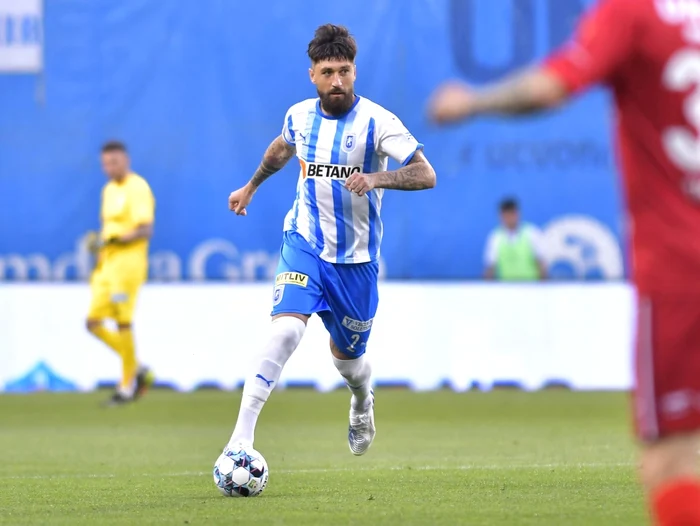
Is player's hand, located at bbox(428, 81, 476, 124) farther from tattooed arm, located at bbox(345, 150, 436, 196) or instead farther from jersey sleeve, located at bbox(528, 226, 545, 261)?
jersey sleeve, located at bbox(528, 226, 545, 261)

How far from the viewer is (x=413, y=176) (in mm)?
7781

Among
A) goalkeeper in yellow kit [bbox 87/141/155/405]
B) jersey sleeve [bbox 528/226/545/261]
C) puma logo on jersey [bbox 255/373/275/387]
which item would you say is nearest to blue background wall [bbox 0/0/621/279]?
jersey sleeve [bbox 528/226/545/261]

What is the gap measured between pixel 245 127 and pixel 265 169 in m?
9.91

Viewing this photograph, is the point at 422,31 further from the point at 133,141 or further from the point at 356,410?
the point at 356,410

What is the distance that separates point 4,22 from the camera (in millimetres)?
18844

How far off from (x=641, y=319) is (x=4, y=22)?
52.1 feet

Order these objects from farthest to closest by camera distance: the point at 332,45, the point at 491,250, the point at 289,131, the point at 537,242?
1. the point at 537,242
2. the point at 491,250
3. the point at 289,131
4. the point at 332,45

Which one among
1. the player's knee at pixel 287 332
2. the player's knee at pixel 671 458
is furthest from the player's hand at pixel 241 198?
the player's knee at pixel 671 458

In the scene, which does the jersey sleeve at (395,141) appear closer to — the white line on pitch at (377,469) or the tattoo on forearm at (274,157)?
the tattoo on forearm at (274,157)

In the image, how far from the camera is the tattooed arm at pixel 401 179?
23.4ft

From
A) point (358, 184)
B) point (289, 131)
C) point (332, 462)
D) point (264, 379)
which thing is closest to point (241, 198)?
point (289, 131)

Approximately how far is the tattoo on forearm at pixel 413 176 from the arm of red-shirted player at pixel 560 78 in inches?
130

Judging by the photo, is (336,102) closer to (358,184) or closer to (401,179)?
(401,179)

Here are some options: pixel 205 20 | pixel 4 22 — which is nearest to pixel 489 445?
pixel 205 20
